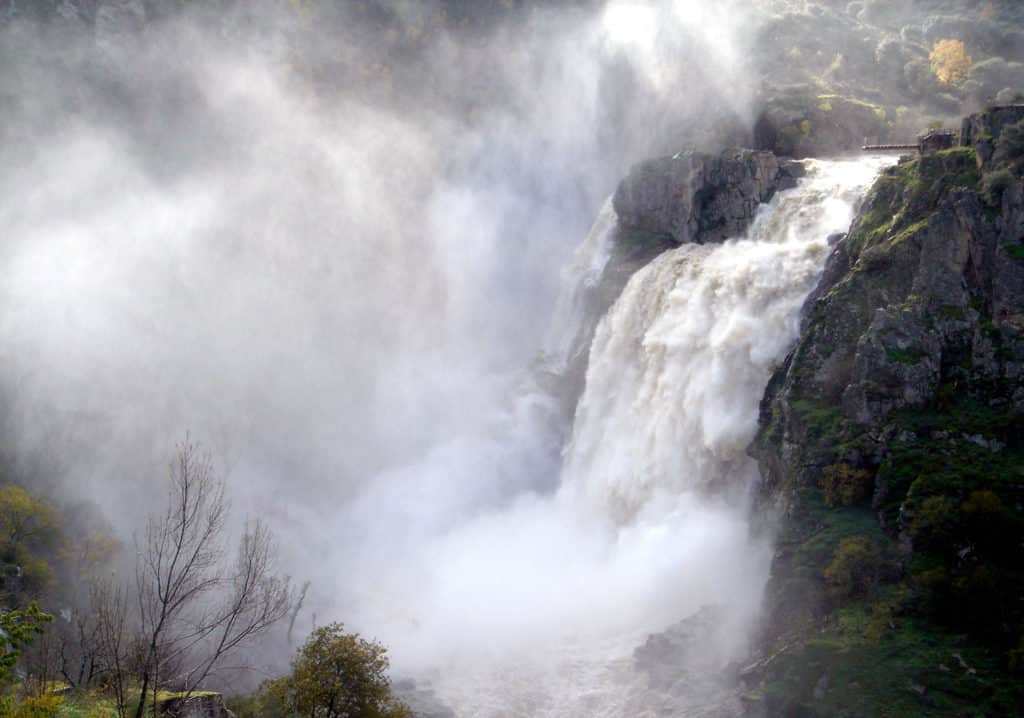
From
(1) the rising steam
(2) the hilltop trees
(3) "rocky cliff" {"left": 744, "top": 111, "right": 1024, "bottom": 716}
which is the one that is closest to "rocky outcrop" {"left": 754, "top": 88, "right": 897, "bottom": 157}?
(1) the rising steam

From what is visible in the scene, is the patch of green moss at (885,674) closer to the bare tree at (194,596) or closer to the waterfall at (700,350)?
the waterfall at (700,350)

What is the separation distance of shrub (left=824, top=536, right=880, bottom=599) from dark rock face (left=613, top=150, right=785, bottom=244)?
26.2 m

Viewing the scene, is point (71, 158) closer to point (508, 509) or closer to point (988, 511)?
point (508, 509)

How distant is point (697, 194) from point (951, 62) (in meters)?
30.1

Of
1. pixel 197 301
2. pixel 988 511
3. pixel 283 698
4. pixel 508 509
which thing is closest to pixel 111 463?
pixel 197 301

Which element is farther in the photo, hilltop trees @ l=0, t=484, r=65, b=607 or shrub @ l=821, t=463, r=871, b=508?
hilltop trees @ l=0, t=484, r=65, b=607

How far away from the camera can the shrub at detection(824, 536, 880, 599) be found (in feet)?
76.9

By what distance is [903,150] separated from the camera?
47094 mm

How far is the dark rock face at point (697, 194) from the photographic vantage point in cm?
4556

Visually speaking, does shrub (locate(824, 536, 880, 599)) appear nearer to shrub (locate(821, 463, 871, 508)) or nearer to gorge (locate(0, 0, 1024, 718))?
gorge (locate(0, 0, 1024, 718))

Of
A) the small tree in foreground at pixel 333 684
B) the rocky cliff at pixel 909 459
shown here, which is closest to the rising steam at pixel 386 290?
the rocky cliff at pixel 909 459

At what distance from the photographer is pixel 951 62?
202 feet

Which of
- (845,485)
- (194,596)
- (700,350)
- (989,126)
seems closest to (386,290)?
(700,350)

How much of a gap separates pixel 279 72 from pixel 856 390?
68784 millimetres
